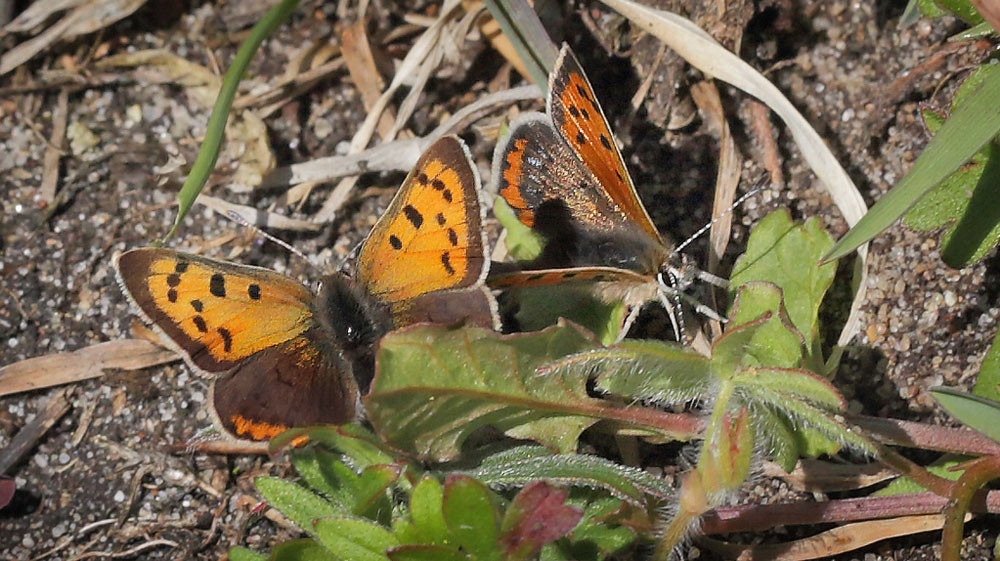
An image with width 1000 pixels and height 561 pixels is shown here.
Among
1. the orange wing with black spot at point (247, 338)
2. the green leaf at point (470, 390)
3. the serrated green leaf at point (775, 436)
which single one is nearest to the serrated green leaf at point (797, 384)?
the serrated green leaf at point (775, 436)

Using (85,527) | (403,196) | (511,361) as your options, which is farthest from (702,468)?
(85,527)

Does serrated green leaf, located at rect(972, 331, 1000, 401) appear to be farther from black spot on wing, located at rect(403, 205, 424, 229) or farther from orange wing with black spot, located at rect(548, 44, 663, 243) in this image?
black spot on wing, located at rect(403, 205, 424, 229)

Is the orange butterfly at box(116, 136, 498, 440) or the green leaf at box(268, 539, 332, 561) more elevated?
the orange butterfly at box(116, 136, 498, 440)

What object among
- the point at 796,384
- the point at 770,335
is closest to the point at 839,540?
the point at 770,335

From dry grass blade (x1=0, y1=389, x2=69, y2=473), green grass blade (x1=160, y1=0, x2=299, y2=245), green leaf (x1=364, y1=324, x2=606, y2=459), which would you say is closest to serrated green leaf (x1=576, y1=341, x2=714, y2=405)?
green leaf (x1=364, y1=324, x2=606, y2=459)

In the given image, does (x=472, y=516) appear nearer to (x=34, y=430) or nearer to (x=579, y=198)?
(x=579, y=198)

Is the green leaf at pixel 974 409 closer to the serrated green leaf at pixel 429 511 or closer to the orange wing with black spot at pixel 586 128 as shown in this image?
the orange wing with black spot at pixel 586 128
